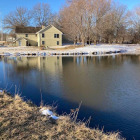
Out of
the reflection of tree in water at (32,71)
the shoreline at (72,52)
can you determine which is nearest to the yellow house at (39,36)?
the shoreline at (72,52)

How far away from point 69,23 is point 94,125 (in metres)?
44.6

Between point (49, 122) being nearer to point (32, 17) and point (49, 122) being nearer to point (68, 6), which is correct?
point (68, 6)

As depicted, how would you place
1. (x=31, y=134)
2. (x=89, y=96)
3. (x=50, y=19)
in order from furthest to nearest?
(x=50, y=19) → (x=89, y=96) → (x=31, y=134)

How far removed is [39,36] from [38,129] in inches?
1957

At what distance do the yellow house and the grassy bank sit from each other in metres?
48.1

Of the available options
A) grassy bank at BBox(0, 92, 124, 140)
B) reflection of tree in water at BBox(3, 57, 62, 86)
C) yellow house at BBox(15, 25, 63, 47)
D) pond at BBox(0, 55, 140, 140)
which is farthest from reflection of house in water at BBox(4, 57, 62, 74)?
yellow house at BBox(15, 25, 63, 47)

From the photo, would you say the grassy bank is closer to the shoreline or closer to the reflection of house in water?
the reflection of house in water

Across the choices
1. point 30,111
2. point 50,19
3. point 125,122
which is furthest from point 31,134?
point 50,19

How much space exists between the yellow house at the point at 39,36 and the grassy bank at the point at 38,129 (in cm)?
4806

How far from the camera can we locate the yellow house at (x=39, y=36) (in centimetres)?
5162

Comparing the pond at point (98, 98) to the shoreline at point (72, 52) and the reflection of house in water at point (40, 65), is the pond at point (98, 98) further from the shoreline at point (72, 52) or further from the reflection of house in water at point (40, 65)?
the shoreline at point (72, 52)

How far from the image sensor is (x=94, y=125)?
19.4 ft

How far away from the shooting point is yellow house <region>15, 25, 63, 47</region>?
51625mm

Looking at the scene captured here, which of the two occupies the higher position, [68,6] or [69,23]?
[68,6]
